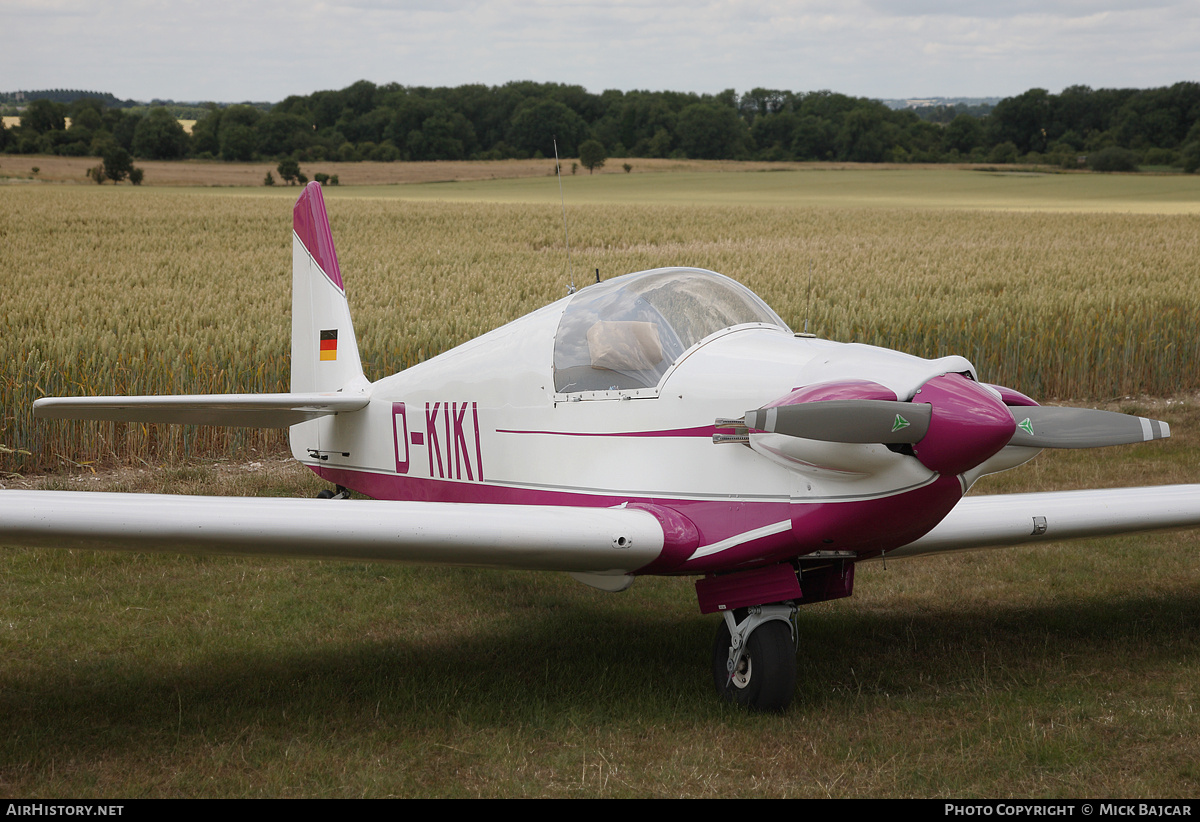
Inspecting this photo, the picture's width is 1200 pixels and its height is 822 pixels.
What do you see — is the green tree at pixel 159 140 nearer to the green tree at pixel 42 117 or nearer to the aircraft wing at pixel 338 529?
the green tree at pixel 42 117

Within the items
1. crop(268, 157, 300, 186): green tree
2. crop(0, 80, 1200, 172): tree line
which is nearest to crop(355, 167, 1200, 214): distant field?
crop(268, 157, 300, 186): green tree

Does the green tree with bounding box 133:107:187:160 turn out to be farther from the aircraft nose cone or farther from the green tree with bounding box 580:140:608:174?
the aircraft nose cone

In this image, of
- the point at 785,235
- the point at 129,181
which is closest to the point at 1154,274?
the point at 785,235

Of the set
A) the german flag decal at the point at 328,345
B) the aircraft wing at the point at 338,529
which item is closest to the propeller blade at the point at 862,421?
the aircraft wing at the point at 338,529

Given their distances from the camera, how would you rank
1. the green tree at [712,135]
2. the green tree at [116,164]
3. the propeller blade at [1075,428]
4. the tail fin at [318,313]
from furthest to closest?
the green tree at [712,135] → the green tree at [116,164] → the tail fin at [318,313] → the propeller blade at [1075,428]

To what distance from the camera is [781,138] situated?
93.9 m

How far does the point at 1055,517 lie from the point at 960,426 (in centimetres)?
183

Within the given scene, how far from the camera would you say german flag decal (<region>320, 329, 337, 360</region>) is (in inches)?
288

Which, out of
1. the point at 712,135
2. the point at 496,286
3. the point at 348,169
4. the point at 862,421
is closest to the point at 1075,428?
the point at 862,421

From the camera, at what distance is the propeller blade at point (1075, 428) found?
159 inches

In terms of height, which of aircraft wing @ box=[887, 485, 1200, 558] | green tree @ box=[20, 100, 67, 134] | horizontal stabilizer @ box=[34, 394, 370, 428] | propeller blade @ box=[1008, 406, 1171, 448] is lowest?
aircraft wing @ box=[887, 485, 1200, 558]

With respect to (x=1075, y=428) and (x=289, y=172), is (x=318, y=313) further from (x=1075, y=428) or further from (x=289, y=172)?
(x=289, y=172)

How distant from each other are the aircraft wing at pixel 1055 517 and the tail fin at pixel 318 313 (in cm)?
410

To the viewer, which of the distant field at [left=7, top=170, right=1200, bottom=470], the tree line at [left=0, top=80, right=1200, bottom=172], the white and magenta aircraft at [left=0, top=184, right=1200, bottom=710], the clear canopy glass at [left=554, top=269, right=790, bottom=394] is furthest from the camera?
the tree line at [left=0, top=80, right=1200, bottom=172]
